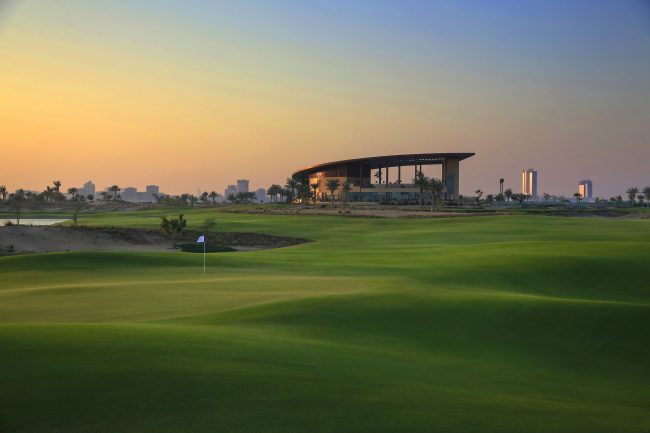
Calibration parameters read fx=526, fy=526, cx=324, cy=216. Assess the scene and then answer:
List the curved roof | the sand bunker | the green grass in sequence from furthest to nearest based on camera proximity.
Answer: the curved roof < the sand bunker < the green grass

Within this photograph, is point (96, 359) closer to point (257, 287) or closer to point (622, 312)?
point (257, 287)

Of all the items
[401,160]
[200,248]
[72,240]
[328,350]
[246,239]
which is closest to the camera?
[328,350]

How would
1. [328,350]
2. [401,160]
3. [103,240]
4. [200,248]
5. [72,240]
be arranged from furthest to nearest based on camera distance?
[401,160] → [103,240] → [200,248] → [72,240] → [328,350]

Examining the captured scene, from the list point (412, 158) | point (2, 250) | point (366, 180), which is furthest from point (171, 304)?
point (366, 180)

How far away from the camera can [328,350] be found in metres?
12.9

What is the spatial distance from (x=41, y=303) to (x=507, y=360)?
16.1m

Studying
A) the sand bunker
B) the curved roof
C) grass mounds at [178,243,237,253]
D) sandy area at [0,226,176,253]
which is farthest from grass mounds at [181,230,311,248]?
the curved roof

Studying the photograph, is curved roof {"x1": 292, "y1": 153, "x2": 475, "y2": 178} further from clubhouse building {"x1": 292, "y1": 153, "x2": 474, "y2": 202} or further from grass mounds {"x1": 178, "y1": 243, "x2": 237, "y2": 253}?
grass mounds {"x1": 178, "y1": 243, "x2": 237, "y2": 253}

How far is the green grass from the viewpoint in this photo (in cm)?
793

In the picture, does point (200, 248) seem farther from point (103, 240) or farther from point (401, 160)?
point (401, 160)

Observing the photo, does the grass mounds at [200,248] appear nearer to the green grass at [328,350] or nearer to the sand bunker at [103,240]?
the sand bunker at [103,240]

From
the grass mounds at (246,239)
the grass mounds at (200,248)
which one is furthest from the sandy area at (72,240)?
the grass mounds at (246,239)

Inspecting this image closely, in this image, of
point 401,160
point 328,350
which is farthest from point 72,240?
point 401,160

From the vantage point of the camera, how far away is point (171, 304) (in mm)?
19250
